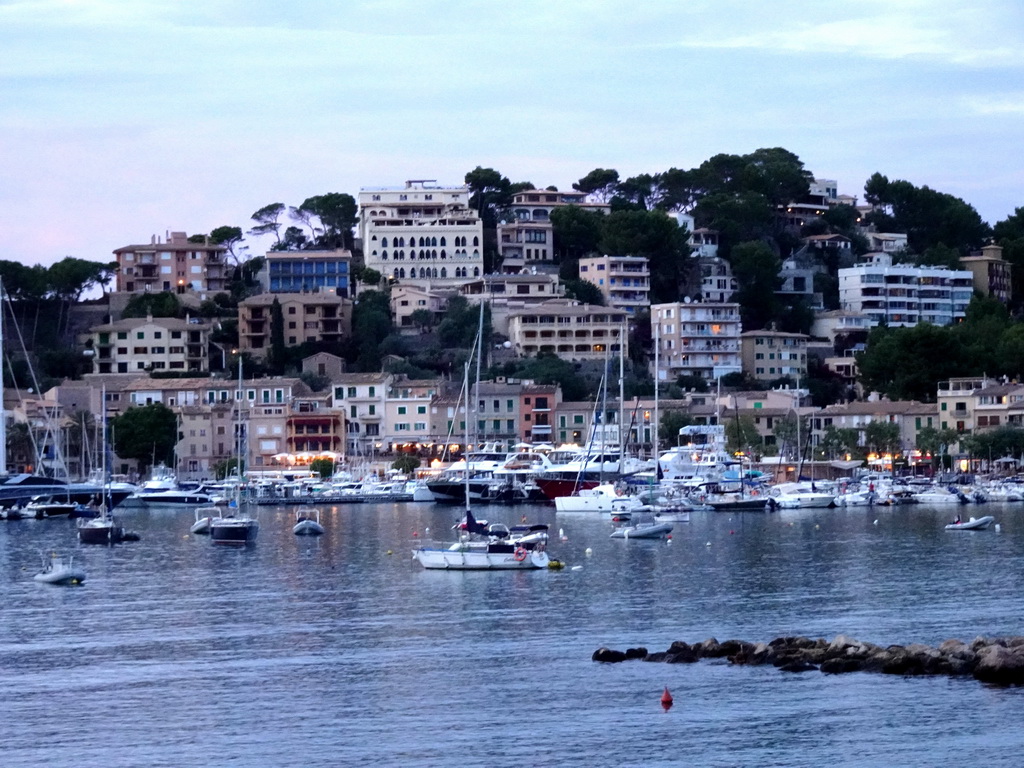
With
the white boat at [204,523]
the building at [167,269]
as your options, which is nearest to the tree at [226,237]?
the building at [167,269]

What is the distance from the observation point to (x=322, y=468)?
297 feet

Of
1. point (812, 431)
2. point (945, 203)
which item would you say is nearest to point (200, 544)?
point (812, 431)

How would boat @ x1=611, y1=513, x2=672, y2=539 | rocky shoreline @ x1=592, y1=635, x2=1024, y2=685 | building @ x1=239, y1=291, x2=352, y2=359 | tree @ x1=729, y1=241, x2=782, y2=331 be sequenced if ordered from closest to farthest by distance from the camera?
rocky shoreline @ x1=592, y1=635, x2=1024, y2=685 → boat @ x1=611, y1=513, x2=672, y2=539 → building @ x1=239, y1=291, x2=352, y2=359 → tree @ x1=729, y1=241, x2=782, y2=331

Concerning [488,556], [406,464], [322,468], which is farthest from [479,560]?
[322,468]

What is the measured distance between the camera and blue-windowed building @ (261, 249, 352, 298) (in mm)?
107312

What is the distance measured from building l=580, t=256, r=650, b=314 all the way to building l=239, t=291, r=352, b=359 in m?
15.6

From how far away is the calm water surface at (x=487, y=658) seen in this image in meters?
23.8

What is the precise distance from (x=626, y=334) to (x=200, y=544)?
4739cm

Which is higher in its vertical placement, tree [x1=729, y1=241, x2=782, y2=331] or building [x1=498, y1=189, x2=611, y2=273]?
building [x1=498, y1=189, x2=611, y2=273]

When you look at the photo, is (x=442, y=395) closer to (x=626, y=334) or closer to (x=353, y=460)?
(x=353, y=460)

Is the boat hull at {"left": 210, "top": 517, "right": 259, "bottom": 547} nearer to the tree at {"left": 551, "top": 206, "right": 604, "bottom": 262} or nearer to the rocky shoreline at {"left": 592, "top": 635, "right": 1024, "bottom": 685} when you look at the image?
the rocky shoreline at {"left": 592, "top": 635, "right": 1024, "bottom": 685}

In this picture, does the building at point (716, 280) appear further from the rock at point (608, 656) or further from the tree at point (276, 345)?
the rock at point (608, 656)

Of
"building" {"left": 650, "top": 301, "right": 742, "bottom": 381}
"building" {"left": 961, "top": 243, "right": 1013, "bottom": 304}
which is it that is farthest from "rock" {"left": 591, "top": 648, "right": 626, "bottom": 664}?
"building" {"left": 961, "top": 243, "right": 1013, "bottom": 304}

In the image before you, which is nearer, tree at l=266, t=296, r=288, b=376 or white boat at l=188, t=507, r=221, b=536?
white boat at l=188, t=507, r=221, b=536
